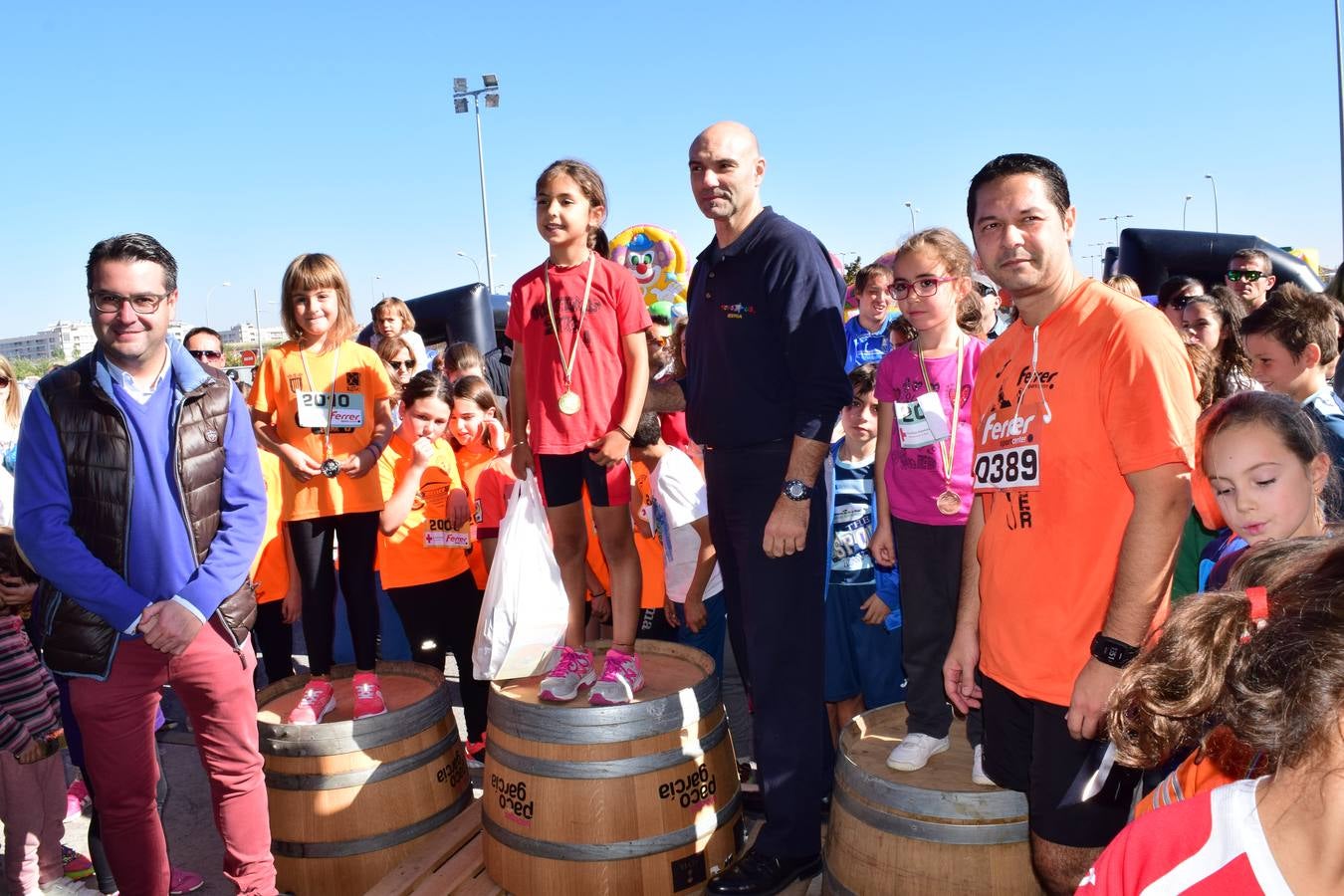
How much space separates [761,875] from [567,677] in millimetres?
793

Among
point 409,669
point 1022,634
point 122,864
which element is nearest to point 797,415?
point 1022,634

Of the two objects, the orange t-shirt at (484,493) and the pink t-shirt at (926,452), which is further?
the orange t-shirt at (484,493)

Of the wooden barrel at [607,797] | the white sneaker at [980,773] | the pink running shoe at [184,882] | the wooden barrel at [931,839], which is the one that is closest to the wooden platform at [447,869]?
the wooden barrel at [607,797]

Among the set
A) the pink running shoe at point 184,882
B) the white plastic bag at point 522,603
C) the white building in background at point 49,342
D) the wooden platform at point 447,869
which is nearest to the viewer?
the wooden platform at point 447,869

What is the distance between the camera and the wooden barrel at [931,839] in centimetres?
220

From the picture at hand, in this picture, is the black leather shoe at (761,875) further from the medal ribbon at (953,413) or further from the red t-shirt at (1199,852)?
the red t-shirt at (1199,852)

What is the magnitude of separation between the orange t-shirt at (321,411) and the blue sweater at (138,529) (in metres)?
0.74

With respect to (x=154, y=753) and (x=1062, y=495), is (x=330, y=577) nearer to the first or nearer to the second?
(x=154, y=753)

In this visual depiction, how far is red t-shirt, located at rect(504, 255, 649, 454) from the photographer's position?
3.31 meters

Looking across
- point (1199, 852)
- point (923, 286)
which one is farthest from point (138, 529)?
point (1199, 852)

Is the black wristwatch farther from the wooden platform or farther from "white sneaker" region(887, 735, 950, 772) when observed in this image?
the wooden platform

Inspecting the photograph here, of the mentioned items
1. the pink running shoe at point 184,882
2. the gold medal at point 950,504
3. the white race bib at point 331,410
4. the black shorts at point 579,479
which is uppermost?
the white race bib at point 331,410

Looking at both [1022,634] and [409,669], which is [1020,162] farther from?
[409,669]

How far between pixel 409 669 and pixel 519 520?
91 centimetres
